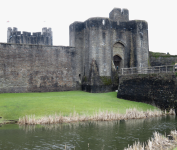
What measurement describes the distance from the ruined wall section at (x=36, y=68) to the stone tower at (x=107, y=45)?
1.75m

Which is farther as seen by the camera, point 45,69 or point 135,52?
point 135,52

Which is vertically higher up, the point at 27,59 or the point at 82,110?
the point at 27,59

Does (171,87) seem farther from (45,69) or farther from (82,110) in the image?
(45,69)

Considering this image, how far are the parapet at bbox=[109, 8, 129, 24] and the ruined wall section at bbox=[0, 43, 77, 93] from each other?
310 inches

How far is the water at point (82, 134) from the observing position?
9.77m

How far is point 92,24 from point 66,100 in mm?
12113

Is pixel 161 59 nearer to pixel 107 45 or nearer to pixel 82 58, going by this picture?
pixel 107 45

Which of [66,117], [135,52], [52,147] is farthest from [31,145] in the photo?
[135,52]

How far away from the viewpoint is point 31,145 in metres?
Answer: 9.77

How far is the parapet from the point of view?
3069 centimetres

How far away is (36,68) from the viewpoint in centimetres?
2661

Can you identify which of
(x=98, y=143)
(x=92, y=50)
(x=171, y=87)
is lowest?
(x=98, y=143)

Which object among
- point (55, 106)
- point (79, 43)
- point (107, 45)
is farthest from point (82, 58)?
point (55, 106)

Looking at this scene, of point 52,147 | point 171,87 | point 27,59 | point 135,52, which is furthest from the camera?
point 135,52
